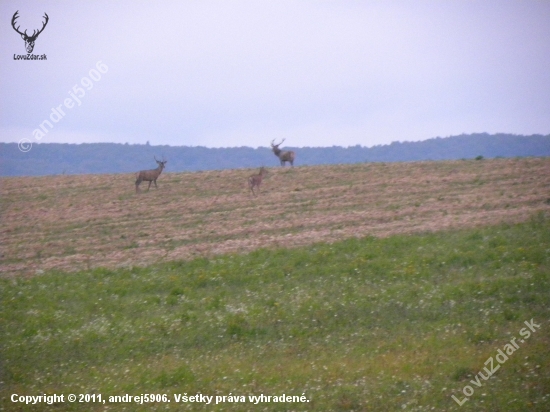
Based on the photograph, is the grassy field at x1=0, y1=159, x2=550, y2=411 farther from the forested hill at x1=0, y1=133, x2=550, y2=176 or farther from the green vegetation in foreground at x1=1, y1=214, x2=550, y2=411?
the forested hill at x1=0, y1=133, x2=550, y2=176

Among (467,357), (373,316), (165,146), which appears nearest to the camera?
(467,357)

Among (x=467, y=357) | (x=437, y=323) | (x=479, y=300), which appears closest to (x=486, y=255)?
(x=479, y=300)

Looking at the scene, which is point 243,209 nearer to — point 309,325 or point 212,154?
point 309,325

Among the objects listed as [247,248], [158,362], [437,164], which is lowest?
[158,362]

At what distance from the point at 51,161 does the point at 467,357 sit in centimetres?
7191

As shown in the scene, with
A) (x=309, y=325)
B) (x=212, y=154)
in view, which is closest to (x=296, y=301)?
(x=309, y=325)

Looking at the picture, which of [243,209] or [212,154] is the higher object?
[212,154]

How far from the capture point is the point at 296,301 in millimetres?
15703

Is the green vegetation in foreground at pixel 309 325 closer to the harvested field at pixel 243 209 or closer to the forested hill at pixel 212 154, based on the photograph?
the harvested field at pixel 243 209

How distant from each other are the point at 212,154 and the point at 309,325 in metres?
68.0

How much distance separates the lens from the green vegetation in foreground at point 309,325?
1123 centimetres

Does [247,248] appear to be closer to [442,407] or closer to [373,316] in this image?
[373,316]

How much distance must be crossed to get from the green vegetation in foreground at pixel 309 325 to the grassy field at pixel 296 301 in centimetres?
5

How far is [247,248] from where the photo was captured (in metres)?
20.9
